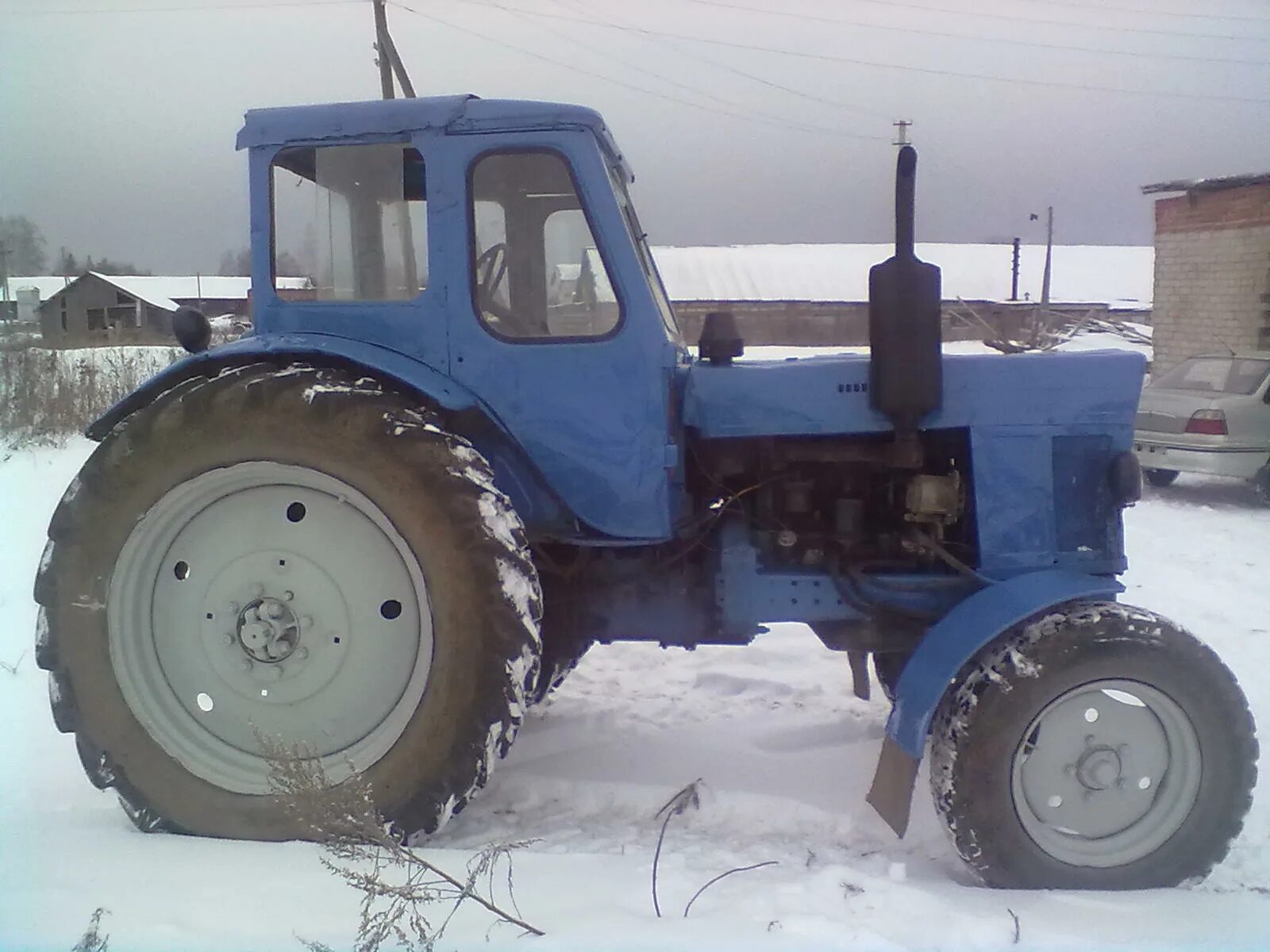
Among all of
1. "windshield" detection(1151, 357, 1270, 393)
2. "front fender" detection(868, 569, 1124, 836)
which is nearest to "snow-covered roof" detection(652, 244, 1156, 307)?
"windshield" detection(1151, 357, 1270, 393)

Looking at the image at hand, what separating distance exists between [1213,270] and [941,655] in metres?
11.6

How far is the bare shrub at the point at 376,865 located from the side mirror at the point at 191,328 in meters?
1.26

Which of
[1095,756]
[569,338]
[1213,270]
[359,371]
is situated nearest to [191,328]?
[359,371]

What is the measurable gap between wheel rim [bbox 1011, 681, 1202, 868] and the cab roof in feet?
7.44

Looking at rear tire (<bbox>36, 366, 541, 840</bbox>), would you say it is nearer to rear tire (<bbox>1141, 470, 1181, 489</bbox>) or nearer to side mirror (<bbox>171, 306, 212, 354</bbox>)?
side mirror (<bbox>171, 306, 212, 354</bbox>)

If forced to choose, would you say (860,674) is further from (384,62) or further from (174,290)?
(174,290)

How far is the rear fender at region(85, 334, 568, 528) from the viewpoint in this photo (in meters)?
2.59

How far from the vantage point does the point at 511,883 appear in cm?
231

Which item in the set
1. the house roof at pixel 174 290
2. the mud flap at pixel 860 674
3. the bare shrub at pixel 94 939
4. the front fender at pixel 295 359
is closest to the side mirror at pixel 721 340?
the front fender at pixel 295 359

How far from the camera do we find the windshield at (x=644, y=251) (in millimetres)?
2945

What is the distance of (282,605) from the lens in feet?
8.75

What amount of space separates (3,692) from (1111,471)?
4.40 metres

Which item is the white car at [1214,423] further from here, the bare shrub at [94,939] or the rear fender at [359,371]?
the bare shrub at [94,939]

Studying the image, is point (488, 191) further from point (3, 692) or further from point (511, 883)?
point (3, 692)
